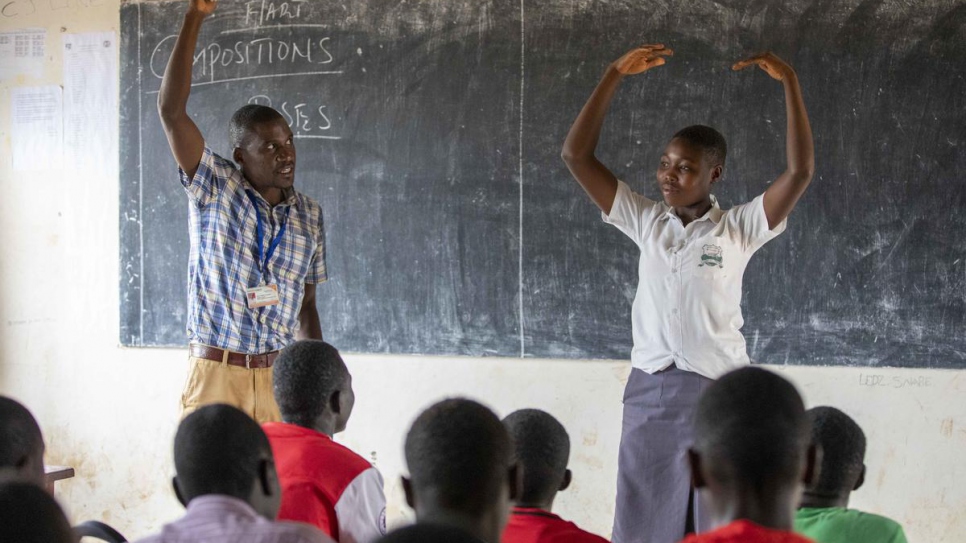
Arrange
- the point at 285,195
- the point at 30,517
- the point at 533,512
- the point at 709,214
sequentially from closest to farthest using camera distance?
1. the point at 30,517
2. the point at 533,512
3. the point at 709,214
4. the point at 285,195

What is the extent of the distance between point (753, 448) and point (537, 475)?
584 mm

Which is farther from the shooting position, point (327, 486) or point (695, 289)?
point (695, 289)

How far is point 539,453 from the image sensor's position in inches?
74.4

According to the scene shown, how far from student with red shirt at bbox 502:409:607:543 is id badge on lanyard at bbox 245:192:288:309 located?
1.19 meters

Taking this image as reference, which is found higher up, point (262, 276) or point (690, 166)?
point (690, 166)

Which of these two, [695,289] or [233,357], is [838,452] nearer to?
[695,289]

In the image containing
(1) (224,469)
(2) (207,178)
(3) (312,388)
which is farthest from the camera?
(2) (207,178)

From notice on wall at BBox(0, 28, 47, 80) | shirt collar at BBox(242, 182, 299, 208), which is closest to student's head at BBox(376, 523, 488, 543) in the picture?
shirt collar at BBox(242, 182, 299, 208)

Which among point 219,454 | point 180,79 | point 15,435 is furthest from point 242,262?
point 219,454

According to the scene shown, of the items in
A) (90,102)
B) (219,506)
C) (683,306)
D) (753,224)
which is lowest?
(219,506)

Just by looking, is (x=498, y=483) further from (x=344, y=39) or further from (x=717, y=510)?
(x=344, y=39)

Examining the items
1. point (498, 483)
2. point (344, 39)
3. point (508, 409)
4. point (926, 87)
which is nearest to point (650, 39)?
point (926, 87)

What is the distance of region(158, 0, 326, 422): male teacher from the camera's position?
9.55ft

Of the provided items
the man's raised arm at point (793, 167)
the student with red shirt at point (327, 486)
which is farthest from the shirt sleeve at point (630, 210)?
the student with red shirt at point (327, 486)
